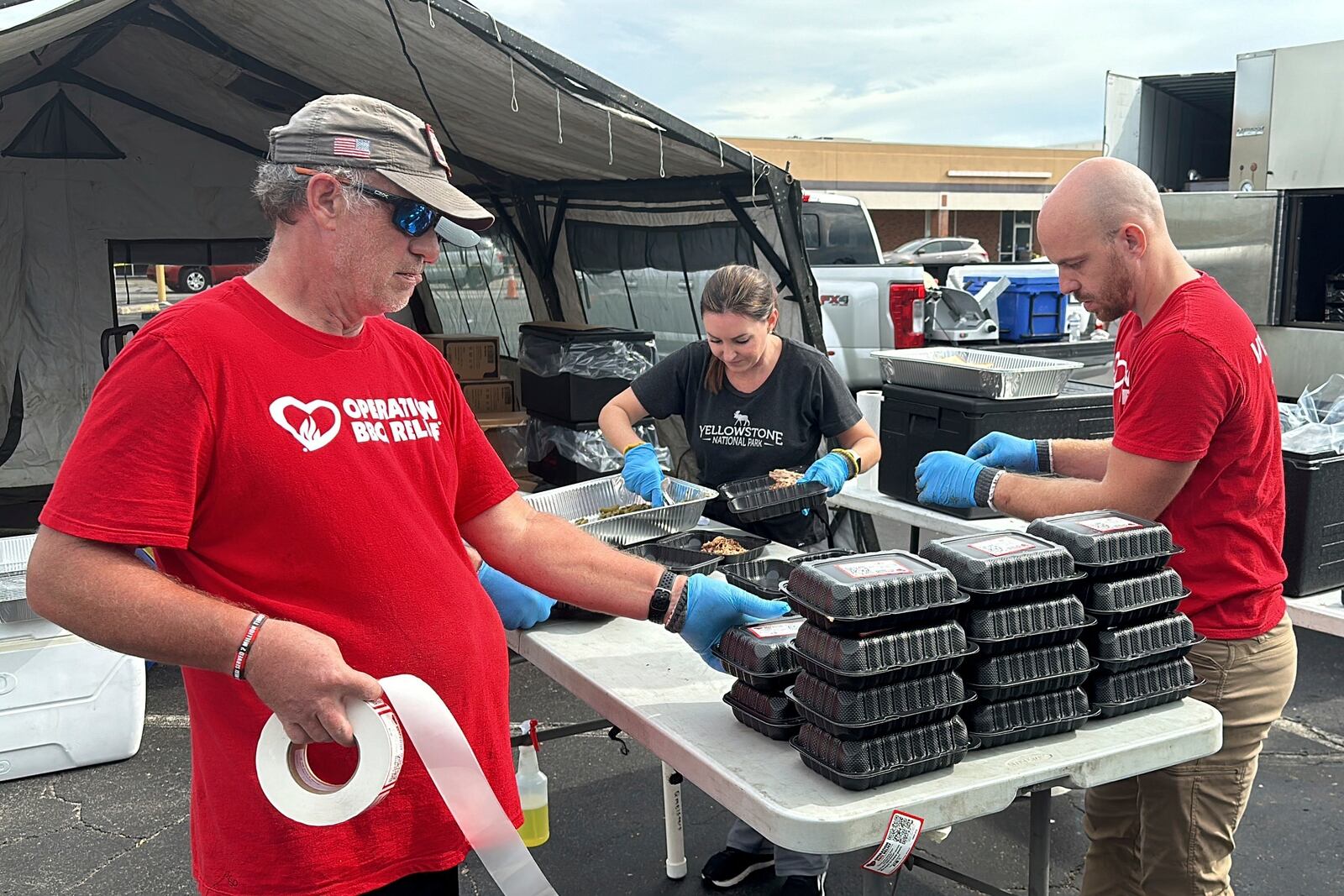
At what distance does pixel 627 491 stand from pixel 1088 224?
2054 millimetres

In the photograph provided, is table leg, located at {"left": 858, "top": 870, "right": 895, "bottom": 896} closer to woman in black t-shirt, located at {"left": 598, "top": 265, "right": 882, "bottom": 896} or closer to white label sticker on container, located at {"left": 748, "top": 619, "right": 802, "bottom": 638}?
white label sticker on container, located at {"left": 748, "top": 619, "right": 802, "bottom": 638}

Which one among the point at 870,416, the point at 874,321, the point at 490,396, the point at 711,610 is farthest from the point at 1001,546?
the point at 874,321

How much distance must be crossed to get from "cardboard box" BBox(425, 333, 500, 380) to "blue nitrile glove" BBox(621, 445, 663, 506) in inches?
198

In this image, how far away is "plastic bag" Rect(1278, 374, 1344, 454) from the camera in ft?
11.5

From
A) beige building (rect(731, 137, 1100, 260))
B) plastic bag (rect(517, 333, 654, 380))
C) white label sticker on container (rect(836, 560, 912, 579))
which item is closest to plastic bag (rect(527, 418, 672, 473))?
plastic bag (rect(517, 333, 654, 380))

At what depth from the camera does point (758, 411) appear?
388cm

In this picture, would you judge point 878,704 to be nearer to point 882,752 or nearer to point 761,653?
point 882,752

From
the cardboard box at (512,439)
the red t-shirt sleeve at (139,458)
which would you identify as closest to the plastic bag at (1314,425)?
the red t-shirt sleeve at (139,458)

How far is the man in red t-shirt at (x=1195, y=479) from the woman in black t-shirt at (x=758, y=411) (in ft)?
4.31

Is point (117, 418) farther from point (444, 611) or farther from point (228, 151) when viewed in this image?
point (228, 151)

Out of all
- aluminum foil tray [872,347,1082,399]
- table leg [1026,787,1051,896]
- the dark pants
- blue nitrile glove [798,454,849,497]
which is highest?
aluminum foil tray [872,347,1082,399]

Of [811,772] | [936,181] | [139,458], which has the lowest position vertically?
[811,772]

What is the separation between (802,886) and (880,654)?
5.38 ft

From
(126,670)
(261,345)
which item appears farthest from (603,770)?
(261,345)
